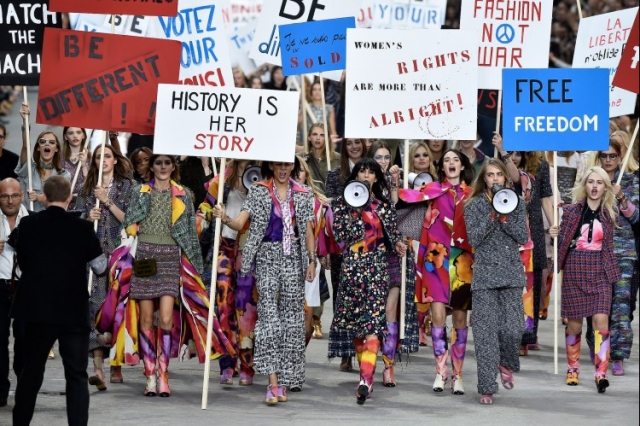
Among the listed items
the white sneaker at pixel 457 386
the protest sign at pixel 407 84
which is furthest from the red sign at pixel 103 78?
the white sneaker at pixel 457 386

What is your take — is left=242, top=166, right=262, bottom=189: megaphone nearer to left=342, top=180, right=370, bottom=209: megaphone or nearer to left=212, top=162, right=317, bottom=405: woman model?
left=212, top=162, right=317, bottom=405: woman model

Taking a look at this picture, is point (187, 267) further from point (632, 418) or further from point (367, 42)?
point (632, 418)

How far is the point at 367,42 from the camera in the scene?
13.6m

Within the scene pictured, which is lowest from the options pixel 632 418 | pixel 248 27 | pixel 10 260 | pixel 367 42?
pixel 632 418

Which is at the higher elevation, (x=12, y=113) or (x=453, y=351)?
(x=12, y=113)

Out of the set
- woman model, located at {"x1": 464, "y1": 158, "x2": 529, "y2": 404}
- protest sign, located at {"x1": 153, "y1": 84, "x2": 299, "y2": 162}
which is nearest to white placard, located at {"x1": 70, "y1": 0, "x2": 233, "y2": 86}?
protest sign, located at {"x1": 153, "y1": 84, "x2": 299, "y2": 162}

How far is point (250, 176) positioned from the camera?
1349 centimetres

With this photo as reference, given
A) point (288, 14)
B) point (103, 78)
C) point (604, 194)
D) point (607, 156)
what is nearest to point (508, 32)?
point (607, 156)

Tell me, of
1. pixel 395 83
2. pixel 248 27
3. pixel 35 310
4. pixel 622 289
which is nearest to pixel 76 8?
pixel 395 83

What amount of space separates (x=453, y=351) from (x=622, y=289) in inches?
71.3

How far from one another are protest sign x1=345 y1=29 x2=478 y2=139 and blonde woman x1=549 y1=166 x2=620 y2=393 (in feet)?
3.49

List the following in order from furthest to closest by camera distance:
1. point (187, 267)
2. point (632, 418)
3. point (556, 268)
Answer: point (556, 268) < point (187, 267) < point (632, 418)

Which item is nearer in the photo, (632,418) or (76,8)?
(632,418)

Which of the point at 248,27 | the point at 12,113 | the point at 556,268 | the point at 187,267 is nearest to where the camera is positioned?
the point at 187,267
